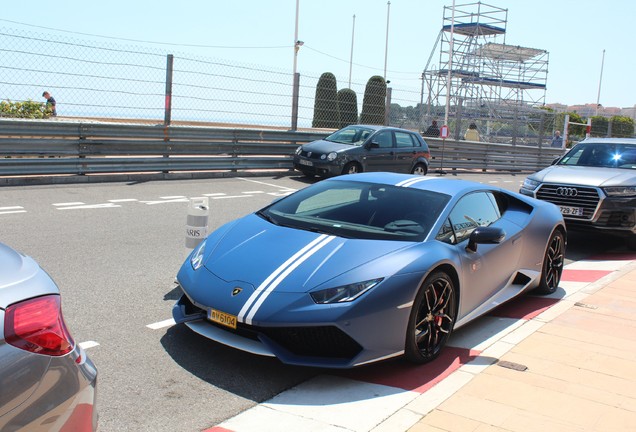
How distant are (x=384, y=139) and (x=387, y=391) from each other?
43.7 ft

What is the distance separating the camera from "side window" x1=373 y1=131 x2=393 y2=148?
17044 mm

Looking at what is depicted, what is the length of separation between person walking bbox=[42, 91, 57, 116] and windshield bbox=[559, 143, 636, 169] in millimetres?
9073

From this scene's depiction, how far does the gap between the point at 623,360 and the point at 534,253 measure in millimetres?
1647

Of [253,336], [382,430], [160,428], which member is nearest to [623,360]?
[382,430]

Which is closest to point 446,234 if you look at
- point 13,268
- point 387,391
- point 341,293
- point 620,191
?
point 341,293

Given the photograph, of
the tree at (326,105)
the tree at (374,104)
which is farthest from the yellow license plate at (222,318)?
the tree at (374,104)

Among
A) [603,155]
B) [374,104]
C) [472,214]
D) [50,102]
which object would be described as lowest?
[472,214]

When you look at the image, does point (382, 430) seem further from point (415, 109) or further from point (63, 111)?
point (415, 109)

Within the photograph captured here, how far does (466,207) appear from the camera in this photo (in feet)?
18.9

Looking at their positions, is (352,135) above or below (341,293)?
above

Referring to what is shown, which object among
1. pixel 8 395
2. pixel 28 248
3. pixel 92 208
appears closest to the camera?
pixel 8 395

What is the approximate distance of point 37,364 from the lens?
223 centimetres

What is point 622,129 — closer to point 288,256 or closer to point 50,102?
point 50,102

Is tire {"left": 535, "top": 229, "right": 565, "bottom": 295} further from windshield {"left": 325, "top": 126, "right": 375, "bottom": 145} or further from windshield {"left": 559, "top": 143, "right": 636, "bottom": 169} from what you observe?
windshield {"left": 325, "top": 126, "right": 375, "bottom": 145}
